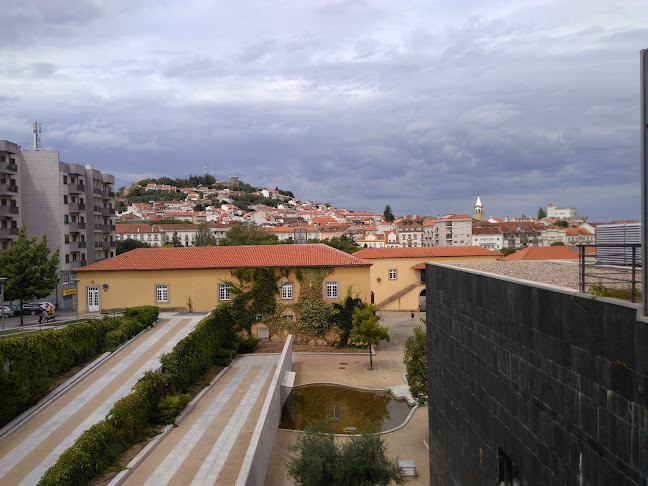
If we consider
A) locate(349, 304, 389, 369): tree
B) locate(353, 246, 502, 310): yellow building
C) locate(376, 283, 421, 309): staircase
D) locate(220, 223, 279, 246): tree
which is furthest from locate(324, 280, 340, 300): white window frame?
locate(220, 223, 279, 246): tree

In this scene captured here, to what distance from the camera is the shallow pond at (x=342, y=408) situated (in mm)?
21125

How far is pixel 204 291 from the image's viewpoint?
3294 centimetres

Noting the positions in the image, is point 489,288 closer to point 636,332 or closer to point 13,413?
point 636,332

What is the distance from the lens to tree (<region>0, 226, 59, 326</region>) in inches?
1260

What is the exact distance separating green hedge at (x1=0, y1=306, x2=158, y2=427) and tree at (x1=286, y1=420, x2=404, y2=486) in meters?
9.45

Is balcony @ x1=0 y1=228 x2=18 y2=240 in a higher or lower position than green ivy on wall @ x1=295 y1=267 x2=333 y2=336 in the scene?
higher

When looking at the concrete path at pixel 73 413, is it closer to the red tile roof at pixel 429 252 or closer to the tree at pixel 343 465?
the tree at pixel 343 465

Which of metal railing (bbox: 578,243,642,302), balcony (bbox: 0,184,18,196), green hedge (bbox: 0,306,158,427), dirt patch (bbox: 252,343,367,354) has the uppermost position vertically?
balcony (bbox: 0,184,18,196)

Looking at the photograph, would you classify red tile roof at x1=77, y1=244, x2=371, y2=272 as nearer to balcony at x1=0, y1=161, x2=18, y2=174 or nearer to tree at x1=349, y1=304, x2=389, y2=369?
tree at x1=349, y1=304, x2=389, y2=369

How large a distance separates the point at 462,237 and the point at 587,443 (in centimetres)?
9361

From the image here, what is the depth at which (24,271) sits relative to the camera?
32562 millimetres

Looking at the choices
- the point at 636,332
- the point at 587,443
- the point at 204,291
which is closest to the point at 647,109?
the point at 636,332

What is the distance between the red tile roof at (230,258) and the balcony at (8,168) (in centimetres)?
1734

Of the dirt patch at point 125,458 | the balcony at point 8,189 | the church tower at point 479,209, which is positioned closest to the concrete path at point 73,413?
the dirt patch at point 125,458
